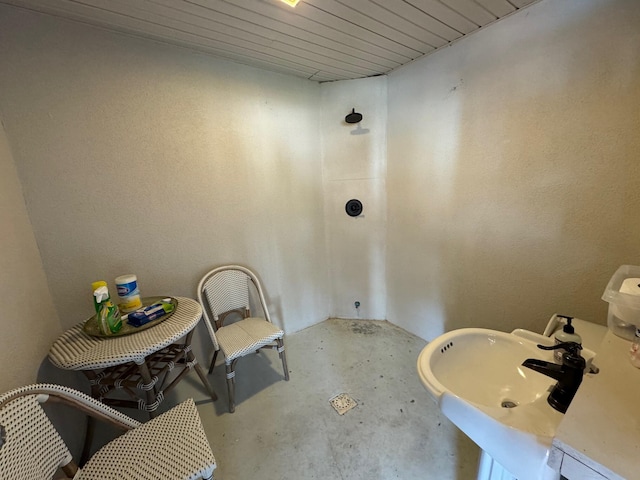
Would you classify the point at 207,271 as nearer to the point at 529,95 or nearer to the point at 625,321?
the point at 625,321

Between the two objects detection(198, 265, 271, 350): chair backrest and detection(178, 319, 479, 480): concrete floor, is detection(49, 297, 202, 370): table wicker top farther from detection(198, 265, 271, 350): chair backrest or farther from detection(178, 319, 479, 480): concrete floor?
detection(178, 319, 479, 480): concrete floor

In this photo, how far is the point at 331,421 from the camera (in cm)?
152

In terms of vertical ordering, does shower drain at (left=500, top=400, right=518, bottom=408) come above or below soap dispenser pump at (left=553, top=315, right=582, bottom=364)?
below

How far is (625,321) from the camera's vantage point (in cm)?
83

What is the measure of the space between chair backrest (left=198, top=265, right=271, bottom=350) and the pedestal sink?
128 centimetres

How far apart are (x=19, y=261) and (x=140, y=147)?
31.1 inches

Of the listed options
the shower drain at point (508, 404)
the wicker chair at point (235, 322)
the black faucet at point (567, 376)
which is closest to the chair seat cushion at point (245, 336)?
the wicker chair at point (235, 322)

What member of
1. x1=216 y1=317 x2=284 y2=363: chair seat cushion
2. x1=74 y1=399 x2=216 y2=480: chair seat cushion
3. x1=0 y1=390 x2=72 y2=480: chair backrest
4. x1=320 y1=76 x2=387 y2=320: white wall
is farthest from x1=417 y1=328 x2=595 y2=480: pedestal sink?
x1=320 y1=76 x2=387 y2=320: white wall

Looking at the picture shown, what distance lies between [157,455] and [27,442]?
0.37m

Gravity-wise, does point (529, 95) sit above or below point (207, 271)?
above

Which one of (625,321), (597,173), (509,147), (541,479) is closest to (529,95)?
(509,147)

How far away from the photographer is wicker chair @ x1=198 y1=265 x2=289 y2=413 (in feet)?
5.25

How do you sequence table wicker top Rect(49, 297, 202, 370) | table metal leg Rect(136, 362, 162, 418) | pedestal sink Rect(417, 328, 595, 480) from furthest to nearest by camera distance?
1. table metal leg Rect(136, 362, 162, 418)
2. table wicker top Rect(49, 297, 202, 370)
3. pedestal sink Rect(417, 328, 595, 480)

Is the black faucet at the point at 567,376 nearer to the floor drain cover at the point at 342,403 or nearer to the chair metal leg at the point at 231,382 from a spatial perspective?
the floor drain cover at the point at 342,403
